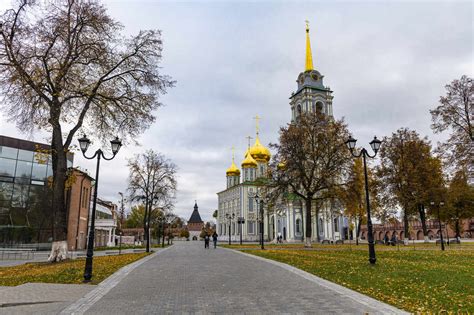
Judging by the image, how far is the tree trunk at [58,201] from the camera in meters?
17.6

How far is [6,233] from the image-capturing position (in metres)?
31.5

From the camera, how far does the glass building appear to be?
31.9 m

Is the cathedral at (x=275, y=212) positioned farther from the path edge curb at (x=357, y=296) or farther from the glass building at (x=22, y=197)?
the path edge curb at (x=357, y=296)

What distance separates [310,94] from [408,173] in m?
30.1

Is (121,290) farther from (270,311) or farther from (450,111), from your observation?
(450,111)

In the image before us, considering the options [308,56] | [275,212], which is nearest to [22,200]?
[275,212]

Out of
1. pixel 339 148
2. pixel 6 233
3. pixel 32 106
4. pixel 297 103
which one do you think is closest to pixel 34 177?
pixel 6 233

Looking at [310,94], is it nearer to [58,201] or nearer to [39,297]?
[58,201]

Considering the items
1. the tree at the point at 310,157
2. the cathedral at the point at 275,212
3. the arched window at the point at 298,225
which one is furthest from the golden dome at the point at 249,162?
the tree at the point at 310,157

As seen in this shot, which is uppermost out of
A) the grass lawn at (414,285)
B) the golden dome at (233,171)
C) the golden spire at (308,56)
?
the golden spire at (308,56)

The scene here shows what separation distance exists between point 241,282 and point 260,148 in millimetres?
69441

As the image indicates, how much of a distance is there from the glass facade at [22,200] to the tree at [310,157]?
22.7 meters

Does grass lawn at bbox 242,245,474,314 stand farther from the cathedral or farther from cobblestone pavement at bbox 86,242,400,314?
→ the cathedral

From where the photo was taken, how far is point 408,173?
3872 centimetres
